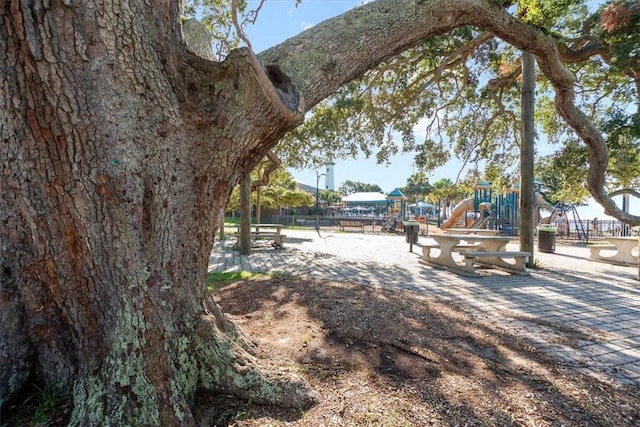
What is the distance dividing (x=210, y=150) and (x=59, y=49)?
770 millimetres

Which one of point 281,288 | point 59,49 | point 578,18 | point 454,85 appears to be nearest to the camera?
point 59,49

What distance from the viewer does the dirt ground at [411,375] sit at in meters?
1.79

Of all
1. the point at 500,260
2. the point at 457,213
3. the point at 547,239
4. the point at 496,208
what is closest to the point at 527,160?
the point at 500,260

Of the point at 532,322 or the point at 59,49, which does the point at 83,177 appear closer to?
the point at 59,49

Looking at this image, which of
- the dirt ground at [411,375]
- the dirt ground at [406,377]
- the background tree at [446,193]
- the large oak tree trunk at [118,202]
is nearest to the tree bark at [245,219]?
the dirt ground at [411,375]

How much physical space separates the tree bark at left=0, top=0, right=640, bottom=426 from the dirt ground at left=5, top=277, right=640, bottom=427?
164mm

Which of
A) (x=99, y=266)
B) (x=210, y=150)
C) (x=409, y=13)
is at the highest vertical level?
(x=409, y=13)

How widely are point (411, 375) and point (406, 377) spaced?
0.17 feet

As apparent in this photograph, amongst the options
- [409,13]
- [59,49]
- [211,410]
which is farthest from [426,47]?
[211,410]

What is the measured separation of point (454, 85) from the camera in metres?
9.48

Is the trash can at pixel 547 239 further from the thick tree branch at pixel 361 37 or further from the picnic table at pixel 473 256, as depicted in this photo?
the thick tree branch at pixel 361 37

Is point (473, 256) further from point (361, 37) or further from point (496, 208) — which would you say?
point (496, 208)

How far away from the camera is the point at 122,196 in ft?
5.26

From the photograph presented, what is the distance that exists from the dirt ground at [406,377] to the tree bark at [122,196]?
0.16m
